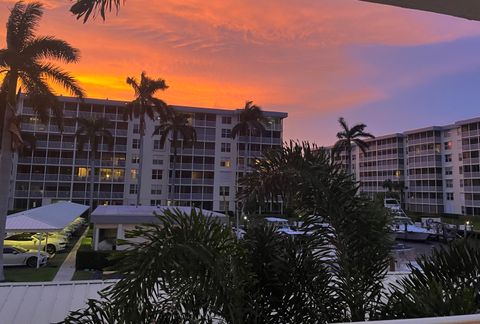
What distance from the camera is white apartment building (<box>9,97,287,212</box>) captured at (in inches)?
2143

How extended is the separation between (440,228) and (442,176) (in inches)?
1365

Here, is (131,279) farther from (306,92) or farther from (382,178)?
(382,178)

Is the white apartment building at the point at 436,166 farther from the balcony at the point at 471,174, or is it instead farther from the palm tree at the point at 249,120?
the palm tree at the point at 249,120

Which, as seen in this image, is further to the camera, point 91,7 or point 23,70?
point 23,70

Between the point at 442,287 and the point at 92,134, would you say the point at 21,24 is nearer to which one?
the point at 442,287

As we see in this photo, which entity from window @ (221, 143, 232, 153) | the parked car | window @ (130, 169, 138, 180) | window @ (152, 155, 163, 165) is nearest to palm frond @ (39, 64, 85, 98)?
the parked car

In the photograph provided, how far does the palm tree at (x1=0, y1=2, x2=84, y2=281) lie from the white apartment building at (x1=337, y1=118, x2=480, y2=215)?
50073mm

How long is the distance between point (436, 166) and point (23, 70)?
235 feet

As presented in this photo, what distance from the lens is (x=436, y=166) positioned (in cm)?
7131

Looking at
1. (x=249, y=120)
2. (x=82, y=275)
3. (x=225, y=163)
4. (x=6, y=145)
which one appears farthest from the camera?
(x=225, y=163)

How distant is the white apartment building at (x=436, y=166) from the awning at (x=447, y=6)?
58.2 m

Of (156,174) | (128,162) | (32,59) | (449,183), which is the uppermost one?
(32,59)

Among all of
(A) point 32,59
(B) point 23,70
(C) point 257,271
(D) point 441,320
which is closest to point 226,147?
(A) point 32,59

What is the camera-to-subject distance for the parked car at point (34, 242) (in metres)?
25.0
